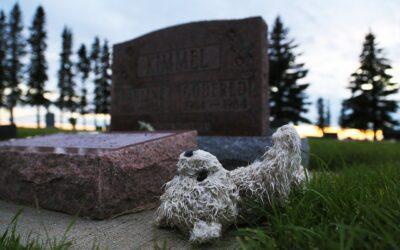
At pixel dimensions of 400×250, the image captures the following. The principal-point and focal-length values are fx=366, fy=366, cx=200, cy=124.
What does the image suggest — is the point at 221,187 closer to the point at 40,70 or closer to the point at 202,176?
the point at 202,176

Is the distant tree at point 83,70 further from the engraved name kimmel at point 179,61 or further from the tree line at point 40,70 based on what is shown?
the engraved name kimmel at point 179,61

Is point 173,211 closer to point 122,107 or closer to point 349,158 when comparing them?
point 122,107

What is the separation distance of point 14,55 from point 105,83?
26.1 feet

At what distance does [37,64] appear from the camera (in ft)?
105

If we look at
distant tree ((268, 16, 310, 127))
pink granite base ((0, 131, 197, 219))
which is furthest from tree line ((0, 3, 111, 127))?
pink granite base ((0, 131, 197, 219))

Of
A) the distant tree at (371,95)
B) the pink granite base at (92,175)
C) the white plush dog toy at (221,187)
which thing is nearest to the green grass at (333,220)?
the white plush dog toy at (221,187)

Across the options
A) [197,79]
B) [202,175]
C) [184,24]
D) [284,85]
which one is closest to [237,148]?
[197,79]

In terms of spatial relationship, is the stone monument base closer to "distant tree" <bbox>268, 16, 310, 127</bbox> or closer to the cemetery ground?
the cemetery ground

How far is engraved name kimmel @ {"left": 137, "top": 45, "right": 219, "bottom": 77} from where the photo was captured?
209 inches

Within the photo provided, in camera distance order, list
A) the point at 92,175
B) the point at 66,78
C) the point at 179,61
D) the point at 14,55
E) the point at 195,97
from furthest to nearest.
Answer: the point at 66,78 < the point at 14,55 < the point at 179,61 < the point at 195,97 < the point at 92,175

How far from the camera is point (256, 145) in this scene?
4.56m

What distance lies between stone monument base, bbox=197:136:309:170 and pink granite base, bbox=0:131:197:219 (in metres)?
1.40

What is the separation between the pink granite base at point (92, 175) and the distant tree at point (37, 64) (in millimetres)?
29925

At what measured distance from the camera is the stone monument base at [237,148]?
454 cm
